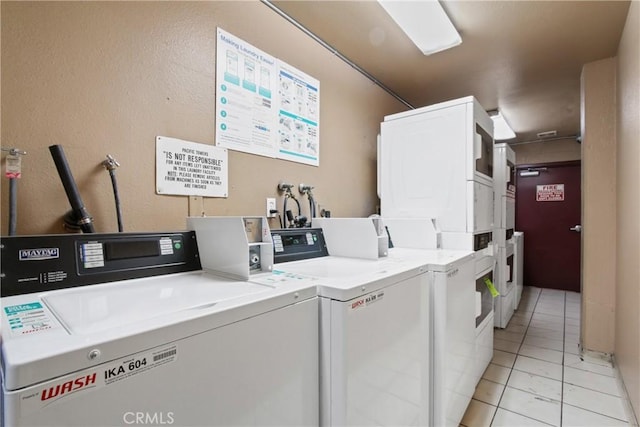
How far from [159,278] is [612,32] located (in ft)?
10.6

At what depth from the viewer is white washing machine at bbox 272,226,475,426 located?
0.88 meters

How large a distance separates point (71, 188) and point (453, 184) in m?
2.00

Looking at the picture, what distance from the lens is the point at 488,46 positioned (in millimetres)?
2293

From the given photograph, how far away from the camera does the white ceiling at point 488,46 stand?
1.91 metres

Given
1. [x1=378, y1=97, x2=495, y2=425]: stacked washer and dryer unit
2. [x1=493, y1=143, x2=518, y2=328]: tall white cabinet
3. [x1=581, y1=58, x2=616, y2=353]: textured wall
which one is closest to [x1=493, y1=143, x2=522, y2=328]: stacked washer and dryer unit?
[x1=493, y1=143, x2=518, y2=328]: tall white cabinet

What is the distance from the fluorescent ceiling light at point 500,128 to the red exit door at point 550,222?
39.8 inches

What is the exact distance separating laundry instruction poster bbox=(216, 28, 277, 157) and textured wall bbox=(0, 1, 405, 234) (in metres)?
0.05

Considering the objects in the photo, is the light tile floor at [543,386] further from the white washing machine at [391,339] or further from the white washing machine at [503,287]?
the white washing machine at [391,339]

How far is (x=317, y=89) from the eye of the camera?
216 centimetres

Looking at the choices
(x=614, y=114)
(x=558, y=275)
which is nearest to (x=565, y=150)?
(x=558, y=275)

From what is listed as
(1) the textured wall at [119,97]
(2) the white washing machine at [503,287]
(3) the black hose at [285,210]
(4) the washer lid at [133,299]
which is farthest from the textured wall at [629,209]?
(4) the washer lid at [133,299]

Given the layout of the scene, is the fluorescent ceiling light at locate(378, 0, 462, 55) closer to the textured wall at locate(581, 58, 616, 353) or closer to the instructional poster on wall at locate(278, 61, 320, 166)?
the instructional poster on wall at locate(278, 61, 320, 166)

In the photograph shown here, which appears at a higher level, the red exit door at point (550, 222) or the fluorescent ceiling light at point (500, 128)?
the fluorescent ceiling light at point (500, 128)

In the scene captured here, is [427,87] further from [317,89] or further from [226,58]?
[226,58]
